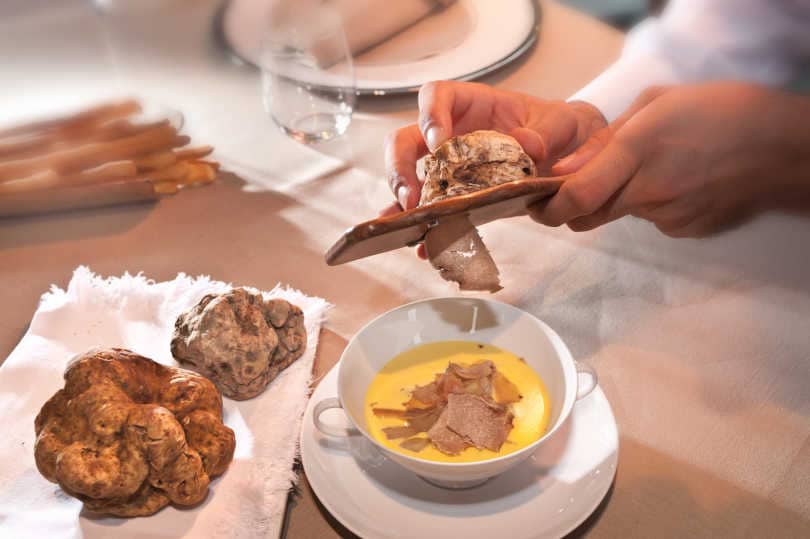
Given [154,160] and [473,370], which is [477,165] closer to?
[473,370]

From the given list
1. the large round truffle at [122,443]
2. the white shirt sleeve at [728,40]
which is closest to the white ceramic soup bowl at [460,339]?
the large round truffle at [122,443]

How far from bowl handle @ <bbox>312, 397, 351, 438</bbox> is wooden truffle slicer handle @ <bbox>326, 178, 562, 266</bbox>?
0.13m

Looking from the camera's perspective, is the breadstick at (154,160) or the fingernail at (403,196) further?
the breadstick at (154,160)

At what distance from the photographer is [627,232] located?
98cm

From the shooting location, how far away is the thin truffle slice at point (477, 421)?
0.66 meters

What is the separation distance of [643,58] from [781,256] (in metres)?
0.49

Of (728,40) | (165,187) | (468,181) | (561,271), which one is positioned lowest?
(561,271)

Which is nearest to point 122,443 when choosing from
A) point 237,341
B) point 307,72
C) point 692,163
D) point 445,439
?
point 237,341

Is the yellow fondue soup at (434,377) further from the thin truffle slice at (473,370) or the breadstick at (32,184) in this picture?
the breadstick at (32,184)

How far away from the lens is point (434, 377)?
0.76m

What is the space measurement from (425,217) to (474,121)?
0.41 meters

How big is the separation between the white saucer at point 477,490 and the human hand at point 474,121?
0.94 feet

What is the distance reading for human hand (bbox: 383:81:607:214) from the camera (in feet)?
2.91

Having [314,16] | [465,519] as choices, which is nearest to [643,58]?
[465,519]
